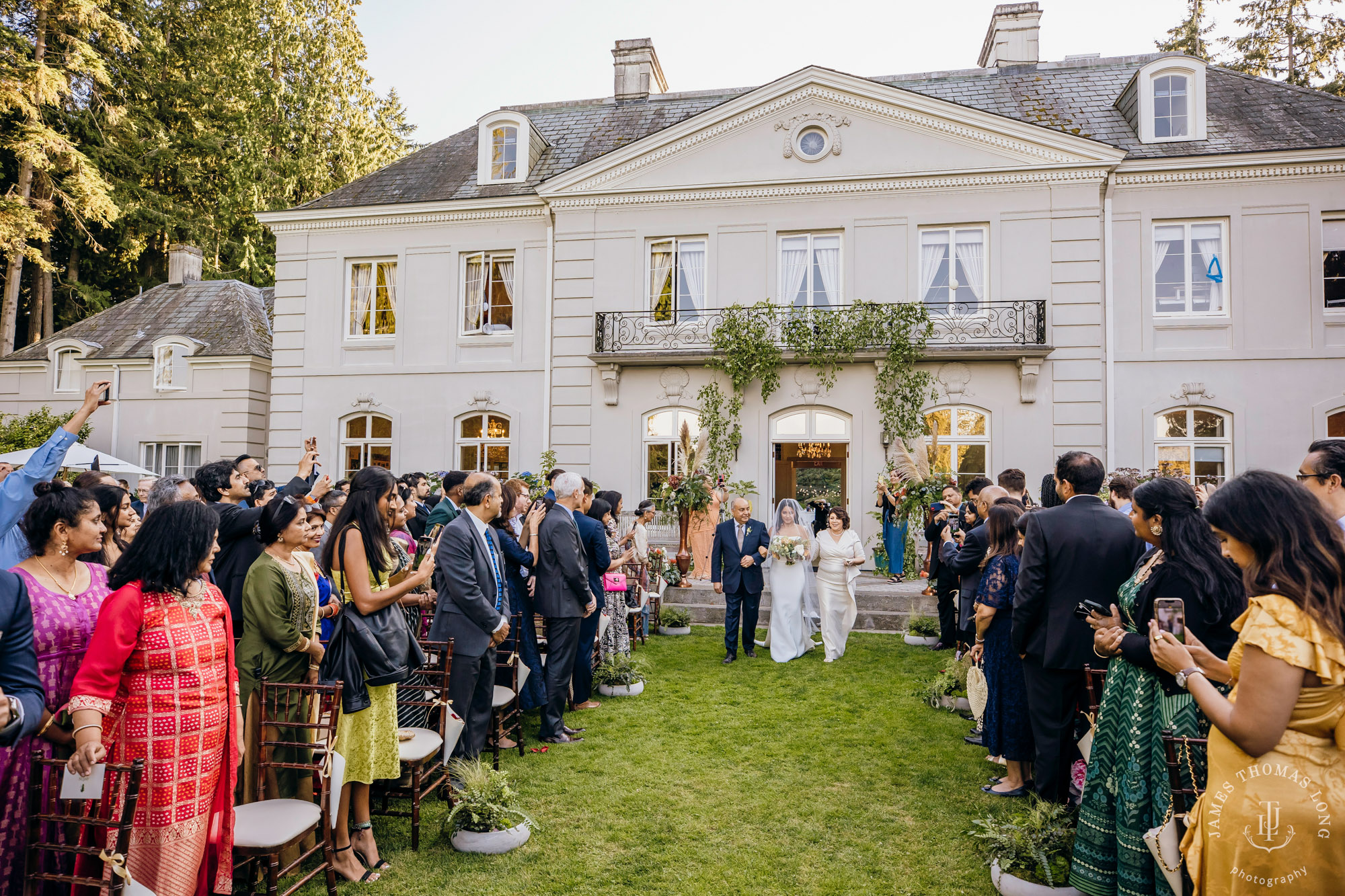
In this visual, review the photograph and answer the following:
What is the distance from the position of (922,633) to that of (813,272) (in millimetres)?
7562

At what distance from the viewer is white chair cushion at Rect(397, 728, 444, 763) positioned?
170 inches

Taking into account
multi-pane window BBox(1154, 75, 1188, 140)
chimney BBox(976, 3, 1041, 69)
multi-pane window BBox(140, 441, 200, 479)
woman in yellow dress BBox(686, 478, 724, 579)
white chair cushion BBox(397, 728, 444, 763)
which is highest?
chimney BBox(976, 3, 1041, 69)

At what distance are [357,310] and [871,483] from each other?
1130 centimetres

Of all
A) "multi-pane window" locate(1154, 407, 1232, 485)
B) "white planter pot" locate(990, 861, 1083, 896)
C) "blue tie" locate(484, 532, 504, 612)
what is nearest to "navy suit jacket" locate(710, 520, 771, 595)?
"blue tie" locate(484, 532, 504, 612)

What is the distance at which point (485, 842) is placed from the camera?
14.1 ft

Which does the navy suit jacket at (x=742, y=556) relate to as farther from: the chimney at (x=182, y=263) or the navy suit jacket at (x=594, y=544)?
the chimney at (x=182, y=263)

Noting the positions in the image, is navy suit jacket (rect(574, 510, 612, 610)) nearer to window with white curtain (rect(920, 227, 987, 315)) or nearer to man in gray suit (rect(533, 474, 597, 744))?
man in gray suit (rect(533, 474, 597, 744))

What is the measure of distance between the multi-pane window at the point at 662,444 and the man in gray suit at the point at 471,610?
10158 mm

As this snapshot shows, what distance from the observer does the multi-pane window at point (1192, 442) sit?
13.6 metres

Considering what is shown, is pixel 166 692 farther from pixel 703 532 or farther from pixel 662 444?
pixel 662 444

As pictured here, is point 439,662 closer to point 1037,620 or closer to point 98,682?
point 98,682

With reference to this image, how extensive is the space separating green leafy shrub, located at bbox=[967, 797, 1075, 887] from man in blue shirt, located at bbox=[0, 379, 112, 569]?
521 centimetres

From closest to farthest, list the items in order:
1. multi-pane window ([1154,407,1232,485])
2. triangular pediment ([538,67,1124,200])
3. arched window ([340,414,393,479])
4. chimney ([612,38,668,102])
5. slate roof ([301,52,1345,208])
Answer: multi-pane window ([1154,407,1232,485])
triangular pediment ([538,67,1124,200])
slate roof ([301,52,1345,208])
arched window ([340,414,393,479])
chimney ([612,38,668,102])

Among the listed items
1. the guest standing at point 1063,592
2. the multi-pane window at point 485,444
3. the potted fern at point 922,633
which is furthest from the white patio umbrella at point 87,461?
the guest standing at point 1063,592
